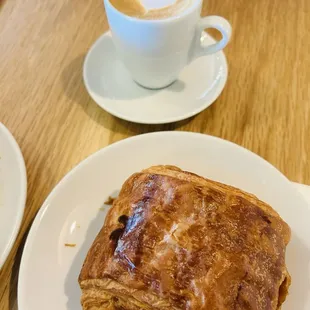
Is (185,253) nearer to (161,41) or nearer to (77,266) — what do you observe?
(77,266)

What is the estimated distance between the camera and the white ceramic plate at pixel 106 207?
2.39 ft

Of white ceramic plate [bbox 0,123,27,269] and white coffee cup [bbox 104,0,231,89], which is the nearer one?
white ceramic plate [bbox 0,123,27,269]

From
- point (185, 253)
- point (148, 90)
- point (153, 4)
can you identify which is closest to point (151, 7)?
point (153, 4)

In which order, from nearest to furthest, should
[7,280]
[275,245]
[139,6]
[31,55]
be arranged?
[275,245]
[7,280]
[139,6]
[31,55]

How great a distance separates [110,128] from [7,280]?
0.41 m

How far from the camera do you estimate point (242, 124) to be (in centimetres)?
100

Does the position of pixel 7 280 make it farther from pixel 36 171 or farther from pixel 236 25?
pixel 236 25

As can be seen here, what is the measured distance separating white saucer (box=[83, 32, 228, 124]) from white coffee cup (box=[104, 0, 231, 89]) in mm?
36

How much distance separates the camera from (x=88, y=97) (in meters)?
1.07

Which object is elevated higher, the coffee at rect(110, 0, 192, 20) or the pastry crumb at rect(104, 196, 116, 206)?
the coffee at rect(110, 0, 192, 20)

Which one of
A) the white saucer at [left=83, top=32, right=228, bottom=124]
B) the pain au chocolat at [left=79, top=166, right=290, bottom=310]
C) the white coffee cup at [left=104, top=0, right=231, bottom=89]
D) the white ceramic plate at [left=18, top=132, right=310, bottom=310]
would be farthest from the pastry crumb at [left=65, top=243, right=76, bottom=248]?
the white coffee cup at [left=104, top=0, right=231, bottom=89]

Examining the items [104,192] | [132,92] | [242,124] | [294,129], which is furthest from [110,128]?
[294,129]

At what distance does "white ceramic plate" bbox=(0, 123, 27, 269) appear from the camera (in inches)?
29.4

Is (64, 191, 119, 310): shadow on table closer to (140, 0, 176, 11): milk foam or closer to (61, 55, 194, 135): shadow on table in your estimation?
(61, 55, 194, 135): shadow on table
